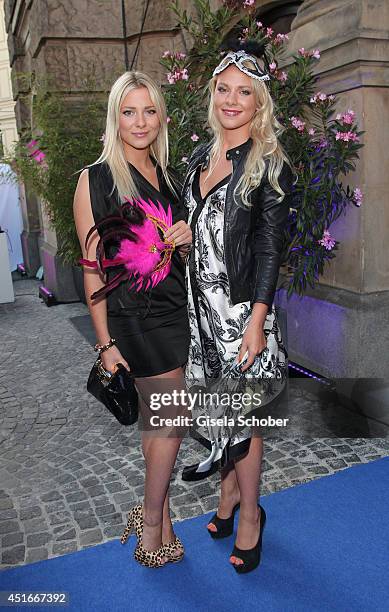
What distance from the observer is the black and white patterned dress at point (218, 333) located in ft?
7.85

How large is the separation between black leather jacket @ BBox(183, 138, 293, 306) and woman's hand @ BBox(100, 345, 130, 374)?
0.55 m

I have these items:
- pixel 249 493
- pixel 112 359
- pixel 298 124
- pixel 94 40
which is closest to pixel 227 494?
pixel 249 493

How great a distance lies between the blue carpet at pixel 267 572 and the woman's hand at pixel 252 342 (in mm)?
1029

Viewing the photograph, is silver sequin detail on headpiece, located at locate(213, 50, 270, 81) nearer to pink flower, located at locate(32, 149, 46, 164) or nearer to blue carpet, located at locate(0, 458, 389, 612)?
blue carpet, located at locate(0, 458, 389, 612)

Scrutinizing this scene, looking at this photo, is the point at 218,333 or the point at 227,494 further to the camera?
the point at 227,494

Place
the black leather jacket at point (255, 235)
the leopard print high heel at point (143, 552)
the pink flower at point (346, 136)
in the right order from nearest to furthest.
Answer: the black leather jacket at point (255, 235), the leopard print high heel at point (143, 552), the pink flower at point (346, 136)

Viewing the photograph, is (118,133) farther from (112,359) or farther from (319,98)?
(319,98)

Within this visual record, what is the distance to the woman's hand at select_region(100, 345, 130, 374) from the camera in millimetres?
2352

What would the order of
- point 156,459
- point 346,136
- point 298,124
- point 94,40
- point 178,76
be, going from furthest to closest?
point 94,40, point 178,76, point 298,124, point 346,136, point 156,459

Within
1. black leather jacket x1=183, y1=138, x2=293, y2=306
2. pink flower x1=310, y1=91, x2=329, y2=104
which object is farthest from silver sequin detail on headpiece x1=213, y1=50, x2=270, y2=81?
pink flower x1=310, y1=91, x2=329, y2=104

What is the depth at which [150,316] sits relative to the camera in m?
2.37

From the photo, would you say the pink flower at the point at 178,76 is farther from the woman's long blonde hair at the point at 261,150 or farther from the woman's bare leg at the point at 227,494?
the woman's bare leg at the point at 227,494

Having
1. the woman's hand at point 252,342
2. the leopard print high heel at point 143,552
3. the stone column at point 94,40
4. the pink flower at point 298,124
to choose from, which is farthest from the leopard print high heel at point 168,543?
the stone column at point 94,40

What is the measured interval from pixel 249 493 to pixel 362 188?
2789 mm
